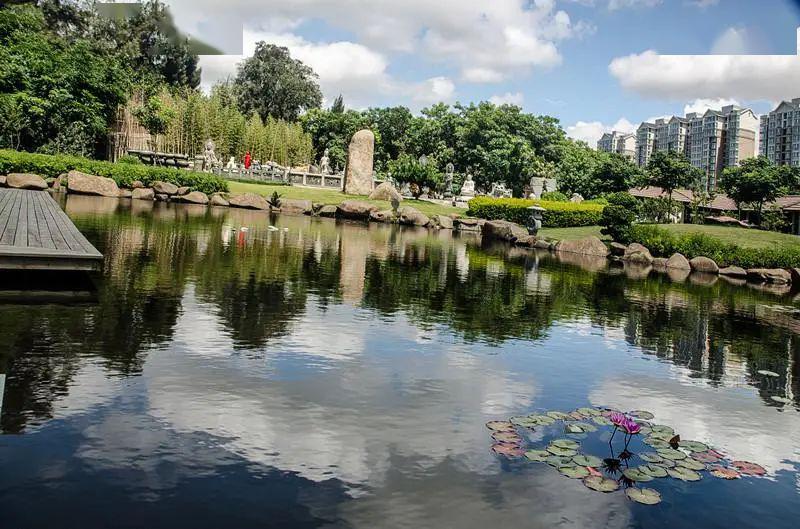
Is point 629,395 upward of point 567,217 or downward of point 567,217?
downward

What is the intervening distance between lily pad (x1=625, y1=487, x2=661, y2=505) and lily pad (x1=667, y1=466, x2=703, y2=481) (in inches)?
14.6

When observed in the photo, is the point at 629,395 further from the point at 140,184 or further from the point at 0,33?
the point at 0,33

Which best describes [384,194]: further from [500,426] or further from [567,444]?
[567,444]

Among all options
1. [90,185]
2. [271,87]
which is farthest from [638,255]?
[271,87]

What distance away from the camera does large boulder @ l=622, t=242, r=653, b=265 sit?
22.6m

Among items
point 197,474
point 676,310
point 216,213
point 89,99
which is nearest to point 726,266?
point 676,310

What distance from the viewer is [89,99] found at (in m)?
35.5

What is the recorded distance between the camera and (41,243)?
906 centimetres

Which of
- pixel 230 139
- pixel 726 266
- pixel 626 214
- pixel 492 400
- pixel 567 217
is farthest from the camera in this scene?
pixel 230 139

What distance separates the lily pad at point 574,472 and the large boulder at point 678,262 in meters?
18.6

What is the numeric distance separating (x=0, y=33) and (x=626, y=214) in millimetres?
30695

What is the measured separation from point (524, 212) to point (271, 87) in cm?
3410

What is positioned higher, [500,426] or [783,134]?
[783,134]

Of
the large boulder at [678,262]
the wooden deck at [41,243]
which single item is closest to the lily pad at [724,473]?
the wooden deck at [41,243]
